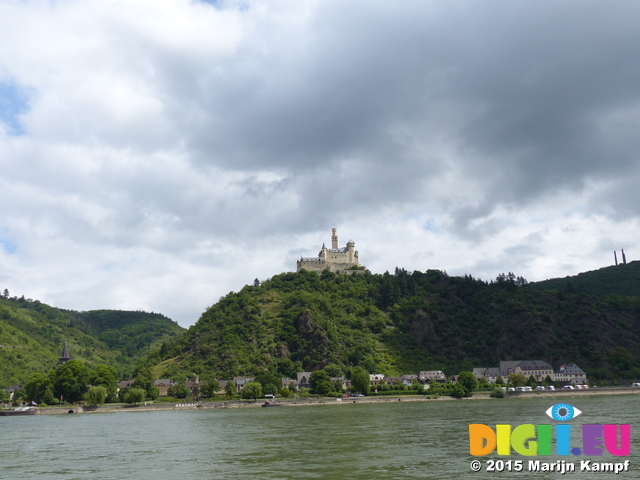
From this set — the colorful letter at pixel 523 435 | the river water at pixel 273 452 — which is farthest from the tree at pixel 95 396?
the colorful letter at pixel 523 435

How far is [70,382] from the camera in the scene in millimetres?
125500

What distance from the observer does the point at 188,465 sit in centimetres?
3934

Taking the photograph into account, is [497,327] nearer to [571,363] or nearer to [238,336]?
[571,363]

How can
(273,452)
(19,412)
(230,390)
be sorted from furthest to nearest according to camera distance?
(230,390)
(19,412)
(273,452)

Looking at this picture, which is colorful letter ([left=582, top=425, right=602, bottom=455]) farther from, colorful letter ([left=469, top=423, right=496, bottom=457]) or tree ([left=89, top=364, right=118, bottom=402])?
tree ([left=89, top=364, right=118, bottom=402])

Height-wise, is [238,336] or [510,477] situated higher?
[238,336]

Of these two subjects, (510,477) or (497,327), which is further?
(497,327)

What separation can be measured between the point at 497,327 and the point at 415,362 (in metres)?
35.2

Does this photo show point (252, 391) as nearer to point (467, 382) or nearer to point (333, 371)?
point (333, 371)

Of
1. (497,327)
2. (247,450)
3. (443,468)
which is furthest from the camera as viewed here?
(497,327)

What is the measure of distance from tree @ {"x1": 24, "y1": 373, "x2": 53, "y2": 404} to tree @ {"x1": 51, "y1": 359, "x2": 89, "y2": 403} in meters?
1.59

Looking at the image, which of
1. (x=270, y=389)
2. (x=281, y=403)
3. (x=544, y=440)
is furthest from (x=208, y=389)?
(x=544, y=440)

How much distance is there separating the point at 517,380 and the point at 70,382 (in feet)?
362

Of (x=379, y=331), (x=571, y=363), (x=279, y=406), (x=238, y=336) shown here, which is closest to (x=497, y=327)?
(x=571, y=363)
